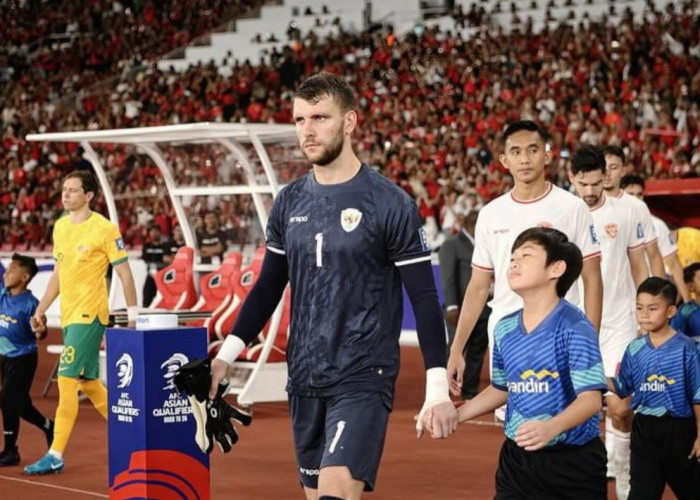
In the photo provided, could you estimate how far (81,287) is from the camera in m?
10.4

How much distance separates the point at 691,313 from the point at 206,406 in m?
4.15

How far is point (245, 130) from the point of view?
14.1 m

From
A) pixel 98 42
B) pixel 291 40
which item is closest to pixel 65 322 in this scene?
pixel 291 40

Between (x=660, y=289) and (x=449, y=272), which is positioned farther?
(x=449, y=272)

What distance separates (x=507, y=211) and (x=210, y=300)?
798 cm

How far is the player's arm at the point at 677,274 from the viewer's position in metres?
9.53

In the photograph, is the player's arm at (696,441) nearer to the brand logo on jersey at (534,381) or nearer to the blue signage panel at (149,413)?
the brand logo on jersey at (534,381)

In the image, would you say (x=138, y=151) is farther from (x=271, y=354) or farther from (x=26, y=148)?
(x=26, y=148)

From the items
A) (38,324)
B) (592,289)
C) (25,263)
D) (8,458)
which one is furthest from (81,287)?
(592,289)

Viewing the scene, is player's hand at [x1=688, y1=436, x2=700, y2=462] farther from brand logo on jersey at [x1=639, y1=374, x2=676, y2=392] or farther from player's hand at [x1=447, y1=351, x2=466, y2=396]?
player's hand at [x1=447, y1=351, x2=466, y2=396]

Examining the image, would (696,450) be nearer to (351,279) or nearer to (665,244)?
(351,279)

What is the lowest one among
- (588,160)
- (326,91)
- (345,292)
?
(588,160)

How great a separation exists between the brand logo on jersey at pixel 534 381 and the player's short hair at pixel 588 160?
3.62 metres

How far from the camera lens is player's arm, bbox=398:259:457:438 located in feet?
16.6
